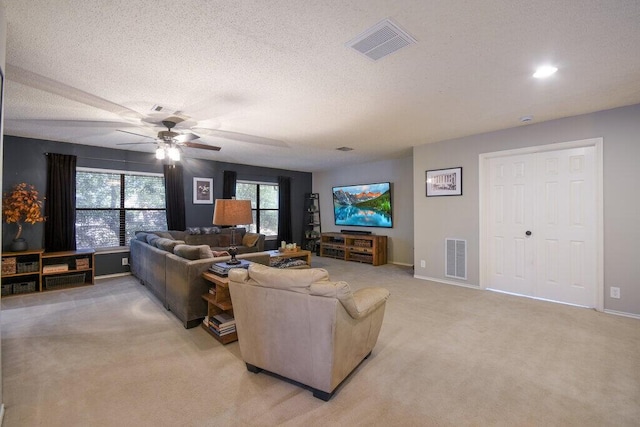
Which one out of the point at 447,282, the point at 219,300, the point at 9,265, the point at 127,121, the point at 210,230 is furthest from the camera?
the point at 210,230

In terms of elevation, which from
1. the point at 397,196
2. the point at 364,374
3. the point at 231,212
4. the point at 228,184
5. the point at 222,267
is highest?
the point at 228,184

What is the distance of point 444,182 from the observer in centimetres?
480

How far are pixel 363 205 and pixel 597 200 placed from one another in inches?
174

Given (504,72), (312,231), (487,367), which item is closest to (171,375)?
(487,367)

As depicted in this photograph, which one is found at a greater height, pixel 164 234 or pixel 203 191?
pixel 203 191

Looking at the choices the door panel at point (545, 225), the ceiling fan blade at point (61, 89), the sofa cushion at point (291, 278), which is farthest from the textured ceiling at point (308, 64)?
the sofa cushion at point (291, 278)

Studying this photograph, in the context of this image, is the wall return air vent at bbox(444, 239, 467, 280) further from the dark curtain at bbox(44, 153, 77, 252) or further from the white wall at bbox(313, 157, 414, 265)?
the dark curtain at bbox(44, 153, 77, 252)

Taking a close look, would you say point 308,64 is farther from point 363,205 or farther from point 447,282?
point 363,205

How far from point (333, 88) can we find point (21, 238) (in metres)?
5.28

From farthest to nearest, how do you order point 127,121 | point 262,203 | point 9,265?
point 262,203 < point 9,265 < point 127,121

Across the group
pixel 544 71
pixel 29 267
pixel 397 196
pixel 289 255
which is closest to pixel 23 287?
pixel 29 267

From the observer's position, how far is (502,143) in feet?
13.6

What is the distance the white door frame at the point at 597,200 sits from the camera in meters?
3.42

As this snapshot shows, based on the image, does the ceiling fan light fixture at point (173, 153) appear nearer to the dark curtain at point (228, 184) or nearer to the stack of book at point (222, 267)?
the stack of book at point (222, 267)
